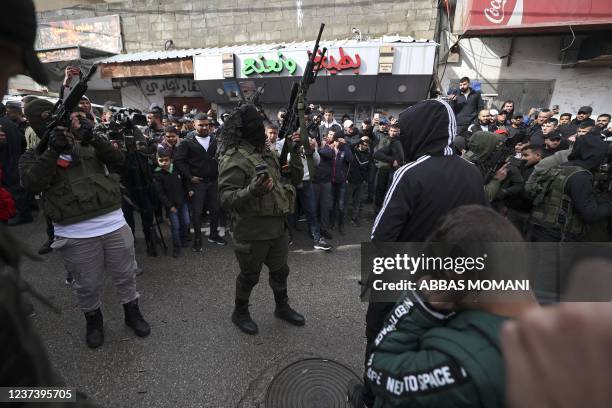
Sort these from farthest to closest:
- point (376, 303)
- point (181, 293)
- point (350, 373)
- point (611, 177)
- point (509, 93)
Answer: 1. point (509, 93)
2. point (181, 293)
3. point (611, 177)
4. point (350, 373)
5. point (376, 303)

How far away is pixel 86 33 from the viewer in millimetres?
13328

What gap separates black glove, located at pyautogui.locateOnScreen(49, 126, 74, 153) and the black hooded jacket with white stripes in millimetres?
2136

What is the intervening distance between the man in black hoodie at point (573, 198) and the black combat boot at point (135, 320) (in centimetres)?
360

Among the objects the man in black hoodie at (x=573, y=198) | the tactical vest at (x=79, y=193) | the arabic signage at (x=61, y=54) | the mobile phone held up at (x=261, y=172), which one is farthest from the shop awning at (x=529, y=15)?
the arabic signage at (x=61, y=54)

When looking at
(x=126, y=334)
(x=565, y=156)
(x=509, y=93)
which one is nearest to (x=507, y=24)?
(x=509, y=93)

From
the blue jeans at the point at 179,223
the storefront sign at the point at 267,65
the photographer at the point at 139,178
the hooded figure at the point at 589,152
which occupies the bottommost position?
the blue jeans at the point at 179,223

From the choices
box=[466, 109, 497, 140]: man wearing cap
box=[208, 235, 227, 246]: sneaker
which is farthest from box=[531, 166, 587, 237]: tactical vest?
box=[208, 235, 227, 246]: sneaker

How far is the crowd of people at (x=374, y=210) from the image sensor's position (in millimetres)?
607

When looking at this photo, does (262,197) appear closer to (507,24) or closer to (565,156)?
(565,156)

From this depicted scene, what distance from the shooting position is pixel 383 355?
102cm

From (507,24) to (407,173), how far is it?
9.01 metres

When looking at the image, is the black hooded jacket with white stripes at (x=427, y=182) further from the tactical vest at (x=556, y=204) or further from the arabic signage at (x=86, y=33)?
the arabic signage at (x=86, y=33)

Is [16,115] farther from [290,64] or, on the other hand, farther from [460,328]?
[460,328]

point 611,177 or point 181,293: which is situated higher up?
point 611,177
